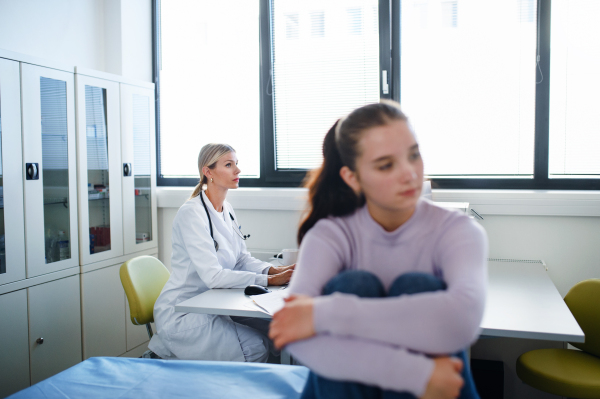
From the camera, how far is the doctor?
79.2 inches

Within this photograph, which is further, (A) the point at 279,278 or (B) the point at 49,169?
(B) the point at 49,169

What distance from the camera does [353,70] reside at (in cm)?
308

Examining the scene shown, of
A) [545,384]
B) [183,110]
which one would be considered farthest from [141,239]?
[545,384]

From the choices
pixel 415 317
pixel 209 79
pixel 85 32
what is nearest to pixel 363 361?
pixel 415 317

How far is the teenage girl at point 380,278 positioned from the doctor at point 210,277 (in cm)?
88

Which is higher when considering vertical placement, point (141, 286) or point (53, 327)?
point (141, 286)

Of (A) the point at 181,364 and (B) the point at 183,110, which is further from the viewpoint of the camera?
(B) the point at 183,110

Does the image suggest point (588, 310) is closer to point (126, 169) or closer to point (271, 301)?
point (271, 301)

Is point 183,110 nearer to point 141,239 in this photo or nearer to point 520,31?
point 141,239

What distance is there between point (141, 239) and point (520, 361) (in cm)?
237

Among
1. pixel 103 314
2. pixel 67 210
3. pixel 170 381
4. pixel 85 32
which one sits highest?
pixel 85 32

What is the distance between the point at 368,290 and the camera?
3.32ft

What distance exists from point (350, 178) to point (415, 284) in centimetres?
31

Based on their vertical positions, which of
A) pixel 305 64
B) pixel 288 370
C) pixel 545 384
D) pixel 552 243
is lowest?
pixel 545 384
